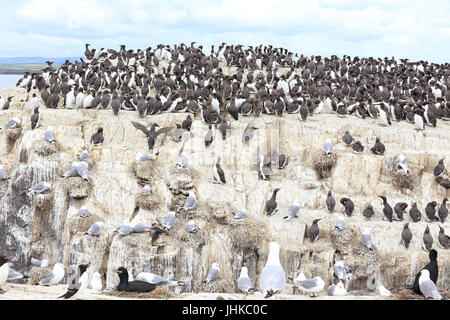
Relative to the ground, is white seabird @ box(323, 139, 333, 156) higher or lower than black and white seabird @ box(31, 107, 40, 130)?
lower

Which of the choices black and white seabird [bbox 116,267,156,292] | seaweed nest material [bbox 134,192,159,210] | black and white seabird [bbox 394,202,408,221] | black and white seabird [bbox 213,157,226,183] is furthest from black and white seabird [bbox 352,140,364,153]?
black and white seabird [bbox 116,267,156,292]

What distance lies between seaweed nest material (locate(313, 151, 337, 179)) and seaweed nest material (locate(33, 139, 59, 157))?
1006 centimetres

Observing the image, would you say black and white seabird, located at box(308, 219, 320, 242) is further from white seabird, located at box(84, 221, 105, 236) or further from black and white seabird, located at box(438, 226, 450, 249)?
white seabird, located at box(84, 221, 105, 236)

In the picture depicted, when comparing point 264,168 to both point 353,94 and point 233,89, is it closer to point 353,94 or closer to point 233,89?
point 233,89

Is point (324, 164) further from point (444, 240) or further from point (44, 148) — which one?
point (44, 148)

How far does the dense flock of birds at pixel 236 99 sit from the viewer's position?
706 inches

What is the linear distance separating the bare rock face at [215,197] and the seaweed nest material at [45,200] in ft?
0.12

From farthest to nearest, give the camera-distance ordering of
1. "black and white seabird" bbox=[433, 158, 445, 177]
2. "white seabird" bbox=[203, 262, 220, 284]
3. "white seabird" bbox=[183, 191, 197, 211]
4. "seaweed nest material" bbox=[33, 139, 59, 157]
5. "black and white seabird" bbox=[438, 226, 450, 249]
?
1. "black and white seabird" bbox=[433, 158, 445, 177]
2. "seaweed nest material" bbox=[33, 139, 59, 157]
3. "white seabird" bbox=[183, 191, 197, 211]
4. "black and white seabird" bbox=[438, 226, 450, 249]
5. "white seabird" bbox=[203, 262, 220, 284]

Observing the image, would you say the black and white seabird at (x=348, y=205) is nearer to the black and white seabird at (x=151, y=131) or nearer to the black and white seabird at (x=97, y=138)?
the black and white seabird at (x=151, y=131)

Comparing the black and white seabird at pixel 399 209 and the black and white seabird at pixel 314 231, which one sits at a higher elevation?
the black and white seabird at pixel 399 209

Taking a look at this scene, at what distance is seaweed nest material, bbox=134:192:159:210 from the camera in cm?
1956

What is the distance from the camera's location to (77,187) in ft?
65.1

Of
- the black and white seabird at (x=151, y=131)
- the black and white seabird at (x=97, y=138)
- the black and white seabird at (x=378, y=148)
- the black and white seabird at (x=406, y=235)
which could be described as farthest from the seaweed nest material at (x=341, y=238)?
the black and white seabird at (x=97, y=138)
